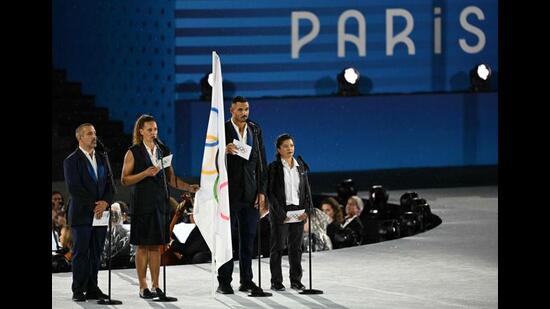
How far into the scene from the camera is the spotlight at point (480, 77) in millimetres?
18828

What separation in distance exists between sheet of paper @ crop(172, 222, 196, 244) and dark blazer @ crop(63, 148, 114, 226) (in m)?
2.62

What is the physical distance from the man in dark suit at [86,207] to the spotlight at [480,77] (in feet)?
32.8

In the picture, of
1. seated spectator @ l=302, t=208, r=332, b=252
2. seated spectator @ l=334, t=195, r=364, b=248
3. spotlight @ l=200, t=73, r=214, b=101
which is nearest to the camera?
seated spectator @ l=302, t=208, r=332, b=252

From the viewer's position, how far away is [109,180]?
31.8 feet

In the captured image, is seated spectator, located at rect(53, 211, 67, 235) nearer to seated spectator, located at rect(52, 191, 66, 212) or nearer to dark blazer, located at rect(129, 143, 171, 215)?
seated spectator, located at rect(52, 191, 66, 212)

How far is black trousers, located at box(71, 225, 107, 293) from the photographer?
9.53 m

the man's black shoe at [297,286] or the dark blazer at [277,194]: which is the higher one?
the dark blazer at [277,194]

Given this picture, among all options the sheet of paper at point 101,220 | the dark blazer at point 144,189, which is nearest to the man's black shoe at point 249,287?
the dark blazer at point 144,189

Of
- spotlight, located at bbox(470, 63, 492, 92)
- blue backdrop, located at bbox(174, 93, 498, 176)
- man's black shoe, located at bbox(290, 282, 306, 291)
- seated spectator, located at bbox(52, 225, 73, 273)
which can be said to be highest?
spotlight, located at bbox(470, 63, 492, 92)

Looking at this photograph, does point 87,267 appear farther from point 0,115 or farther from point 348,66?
point 348,66

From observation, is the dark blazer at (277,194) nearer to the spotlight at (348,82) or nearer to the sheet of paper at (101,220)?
the sheet of paper at (101,220)

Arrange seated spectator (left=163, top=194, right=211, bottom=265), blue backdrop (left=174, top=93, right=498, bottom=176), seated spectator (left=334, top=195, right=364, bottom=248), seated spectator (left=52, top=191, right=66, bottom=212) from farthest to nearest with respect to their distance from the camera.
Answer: blue backdrop (left=174, top=93, right=498, bottom=176)
seated spectator (left=52, top=191, right=66, bottom=212)
seated spectator (left=334, top=195, right=364, bottom=248)
seated spectator (left=163, top=194, right=211, bottom=265)

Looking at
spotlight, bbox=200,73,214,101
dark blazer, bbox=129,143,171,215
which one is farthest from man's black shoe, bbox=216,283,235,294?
spotlight, bbox=200,73,214,101
